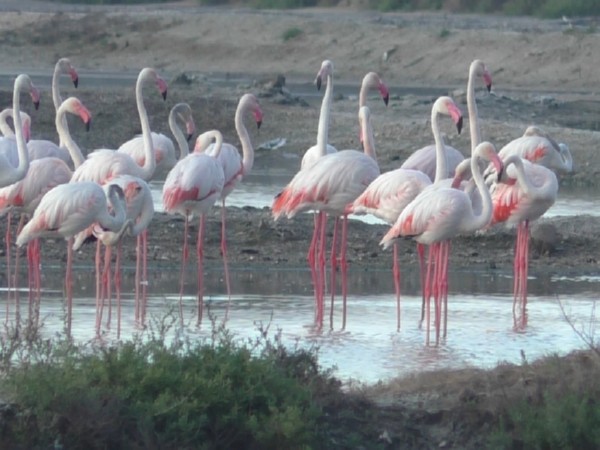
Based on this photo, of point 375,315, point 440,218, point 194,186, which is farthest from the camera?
point 194,186

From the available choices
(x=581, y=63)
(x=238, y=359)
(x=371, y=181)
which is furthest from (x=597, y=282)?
(x=581, y=63)

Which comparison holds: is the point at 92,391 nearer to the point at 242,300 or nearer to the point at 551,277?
the point at 242,300

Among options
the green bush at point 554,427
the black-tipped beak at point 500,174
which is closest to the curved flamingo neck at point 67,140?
the black-tipped beak at point 500,174

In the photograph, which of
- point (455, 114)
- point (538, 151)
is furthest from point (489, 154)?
point (538, 151)

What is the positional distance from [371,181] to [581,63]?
25.7 meters

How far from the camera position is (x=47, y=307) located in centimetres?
1136

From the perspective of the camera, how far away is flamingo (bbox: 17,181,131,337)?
34.2 ft

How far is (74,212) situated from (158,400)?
362cm

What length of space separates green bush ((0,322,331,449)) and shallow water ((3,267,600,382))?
1162 millimetres

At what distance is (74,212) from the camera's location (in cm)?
1043

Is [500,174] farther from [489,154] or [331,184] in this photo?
[331,184]

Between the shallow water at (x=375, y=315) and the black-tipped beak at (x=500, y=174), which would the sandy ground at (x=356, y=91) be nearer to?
the shallow water at (x=375, y=315)

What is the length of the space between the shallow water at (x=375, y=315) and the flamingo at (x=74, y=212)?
611 millimetres

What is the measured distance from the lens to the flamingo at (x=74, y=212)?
1042cm
